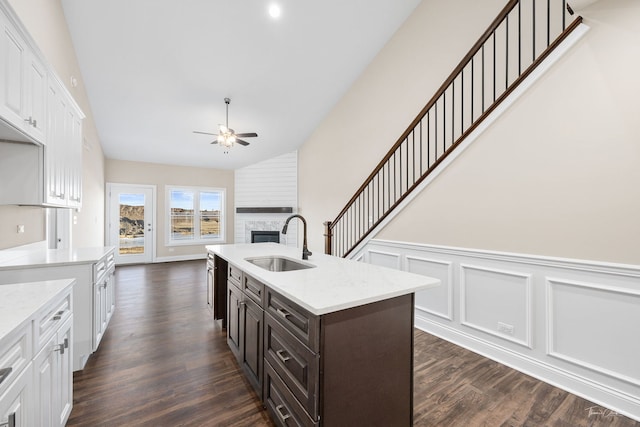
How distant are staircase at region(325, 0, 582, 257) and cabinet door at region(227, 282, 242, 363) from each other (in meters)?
2.06

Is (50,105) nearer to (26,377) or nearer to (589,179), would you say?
(26,377)

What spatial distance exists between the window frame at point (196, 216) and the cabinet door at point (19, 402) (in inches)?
268

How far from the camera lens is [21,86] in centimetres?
173

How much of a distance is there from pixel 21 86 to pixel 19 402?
1830 mm

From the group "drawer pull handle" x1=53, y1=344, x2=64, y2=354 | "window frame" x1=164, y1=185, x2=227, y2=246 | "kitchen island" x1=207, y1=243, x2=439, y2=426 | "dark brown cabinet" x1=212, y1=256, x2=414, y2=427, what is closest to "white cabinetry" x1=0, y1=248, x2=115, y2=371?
"drawer pull handle" x1=53, y1=344, x2=64, y2=354

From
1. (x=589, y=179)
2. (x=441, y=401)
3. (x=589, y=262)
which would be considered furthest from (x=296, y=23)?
(x=441, y=401)

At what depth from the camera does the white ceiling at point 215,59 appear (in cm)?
327

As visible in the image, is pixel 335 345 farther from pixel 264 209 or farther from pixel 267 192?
pixel 267 192

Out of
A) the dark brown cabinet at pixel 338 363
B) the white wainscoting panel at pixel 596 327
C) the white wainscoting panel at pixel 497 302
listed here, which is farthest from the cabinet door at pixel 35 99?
the white wainscoting panel at pixel 596 327

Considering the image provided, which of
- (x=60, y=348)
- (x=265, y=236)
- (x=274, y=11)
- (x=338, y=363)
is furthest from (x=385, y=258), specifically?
(x=265, y=236)

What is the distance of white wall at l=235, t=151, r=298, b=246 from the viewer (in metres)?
7.12

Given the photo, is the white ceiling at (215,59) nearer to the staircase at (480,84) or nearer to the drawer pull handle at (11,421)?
the staircase at (480,84)

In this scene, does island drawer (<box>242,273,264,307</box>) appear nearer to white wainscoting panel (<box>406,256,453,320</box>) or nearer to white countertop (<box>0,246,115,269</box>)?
white countertop (<box>0,246,115,269</box>)

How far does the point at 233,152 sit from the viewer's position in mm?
6758
